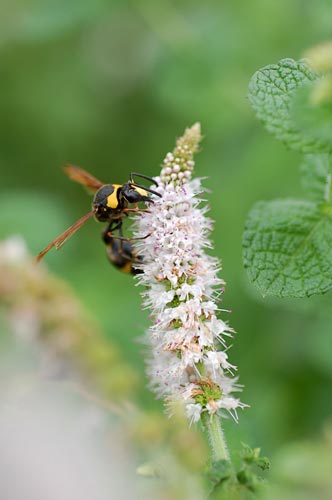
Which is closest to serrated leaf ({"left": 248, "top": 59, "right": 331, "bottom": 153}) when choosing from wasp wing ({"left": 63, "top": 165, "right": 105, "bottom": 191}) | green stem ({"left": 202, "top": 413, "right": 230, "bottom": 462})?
green stem ({"left": 202, "top": 413, "right": 230, "bottom": 462})

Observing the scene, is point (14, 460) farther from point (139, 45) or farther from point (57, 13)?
point (139, 45)

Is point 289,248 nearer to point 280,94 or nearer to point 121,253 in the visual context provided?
point 280,94

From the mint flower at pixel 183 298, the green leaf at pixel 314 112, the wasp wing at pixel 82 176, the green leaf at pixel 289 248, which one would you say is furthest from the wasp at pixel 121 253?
the green leaf at pixel 314 112

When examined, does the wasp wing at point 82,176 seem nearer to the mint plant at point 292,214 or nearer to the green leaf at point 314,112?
the mint plant at point 292,214

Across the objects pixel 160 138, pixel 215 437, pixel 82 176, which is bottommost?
pixel 215 437

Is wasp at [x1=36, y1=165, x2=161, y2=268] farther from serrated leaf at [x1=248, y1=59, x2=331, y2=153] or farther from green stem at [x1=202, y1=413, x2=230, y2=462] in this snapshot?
green stem at [x1=202, y1=413, x2=230, y2=462]

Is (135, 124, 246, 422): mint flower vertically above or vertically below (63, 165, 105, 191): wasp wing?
below

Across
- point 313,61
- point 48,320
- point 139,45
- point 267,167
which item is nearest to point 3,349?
point 48,320

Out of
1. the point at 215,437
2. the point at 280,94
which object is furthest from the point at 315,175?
the point at 215,437
